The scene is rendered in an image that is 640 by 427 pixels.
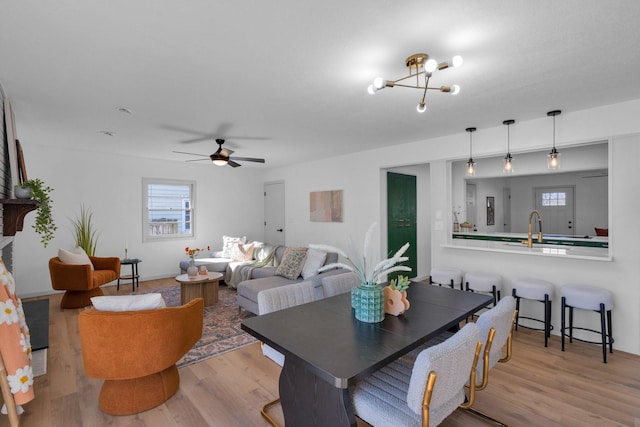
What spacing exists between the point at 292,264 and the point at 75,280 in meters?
3.01

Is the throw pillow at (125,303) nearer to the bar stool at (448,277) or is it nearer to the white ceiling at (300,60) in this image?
the white ceiling at (300,60)

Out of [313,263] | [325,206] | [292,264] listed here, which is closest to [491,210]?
[325,206]

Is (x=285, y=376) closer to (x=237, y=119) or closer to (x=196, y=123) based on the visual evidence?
(x=237, y=119)

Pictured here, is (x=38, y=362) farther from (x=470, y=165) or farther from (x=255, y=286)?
(x=470, y=165)

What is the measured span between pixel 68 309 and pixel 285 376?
423 centimetres

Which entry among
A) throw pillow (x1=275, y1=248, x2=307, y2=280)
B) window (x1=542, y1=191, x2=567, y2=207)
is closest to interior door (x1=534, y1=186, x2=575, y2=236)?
window (x1=542, y1=191, x2=567, y2=207)

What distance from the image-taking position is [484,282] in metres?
3.64

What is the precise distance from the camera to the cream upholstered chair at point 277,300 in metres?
2.08

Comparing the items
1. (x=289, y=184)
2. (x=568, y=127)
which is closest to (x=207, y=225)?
(x=289, y=184)

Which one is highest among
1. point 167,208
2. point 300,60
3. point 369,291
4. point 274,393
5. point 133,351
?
point 300,60

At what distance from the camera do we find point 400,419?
1.37 meters

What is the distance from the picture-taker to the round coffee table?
423 cm

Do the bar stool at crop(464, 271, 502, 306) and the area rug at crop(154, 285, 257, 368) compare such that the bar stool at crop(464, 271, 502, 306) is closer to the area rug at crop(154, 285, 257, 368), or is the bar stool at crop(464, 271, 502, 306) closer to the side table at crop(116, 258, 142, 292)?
the area rug at crop(154, 285, 257, 368)

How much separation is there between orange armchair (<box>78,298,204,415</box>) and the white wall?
357 centimetres
